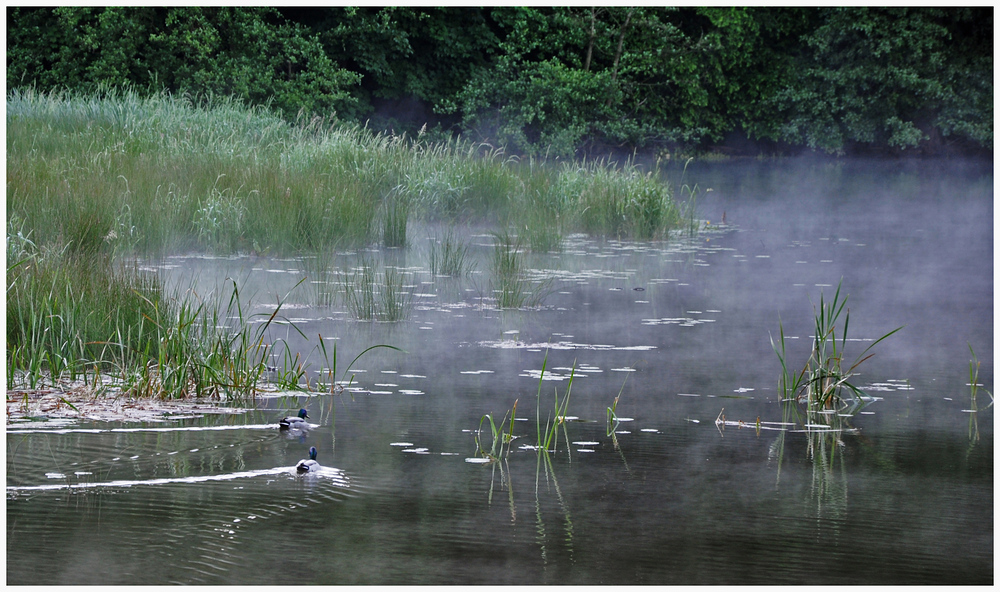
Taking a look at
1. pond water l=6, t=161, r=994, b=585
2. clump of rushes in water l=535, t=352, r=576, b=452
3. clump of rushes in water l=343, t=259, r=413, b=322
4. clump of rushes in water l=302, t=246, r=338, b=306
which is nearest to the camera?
pond water l=6, t=161, r=994, b=585

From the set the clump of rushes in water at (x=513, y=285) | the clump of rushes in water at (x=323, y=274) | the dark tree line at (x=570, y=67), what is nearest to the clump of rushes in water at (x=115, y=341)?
the clump of rushes in water at (x=323, y=274)

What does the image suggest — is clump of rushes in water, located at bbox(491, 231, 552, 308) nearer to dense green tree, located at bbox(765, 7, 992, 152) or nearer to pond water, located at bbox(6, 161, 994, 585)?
pond water, located at bbox(6, 161, 994, 585)

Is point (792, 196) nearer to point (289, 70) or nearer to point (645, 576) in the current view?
point (289, 70)

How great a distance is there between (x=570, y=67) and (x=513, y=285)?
17.3 metres

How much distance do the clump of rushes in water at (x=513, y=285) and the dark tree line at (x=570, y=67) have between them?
13.9m

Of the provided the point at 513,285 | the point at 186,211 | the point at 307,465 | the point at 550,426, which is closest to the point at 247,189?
the point at 186,211

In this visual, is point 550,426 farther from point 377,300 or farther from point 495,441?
point 377,300

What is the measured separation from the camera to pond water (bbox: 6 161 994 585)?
2.87 m

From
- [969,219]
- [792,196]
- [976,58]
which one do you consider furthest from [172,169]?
[976,58]

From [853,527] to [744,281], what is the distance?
565 cm

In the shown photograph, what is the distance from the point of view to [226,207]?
9320mm

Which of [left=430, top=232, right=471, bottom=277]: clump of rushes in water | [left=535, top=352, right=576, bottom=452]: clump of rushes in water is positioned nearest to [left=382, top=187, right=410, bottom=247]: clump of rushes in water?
[left=430, top=232, right=471, bottom=277]: clump of rushes in water

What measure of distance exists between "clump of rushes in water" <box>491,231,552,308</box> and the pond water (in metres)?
0.14

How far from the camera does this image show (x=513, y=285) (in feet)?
24.4
